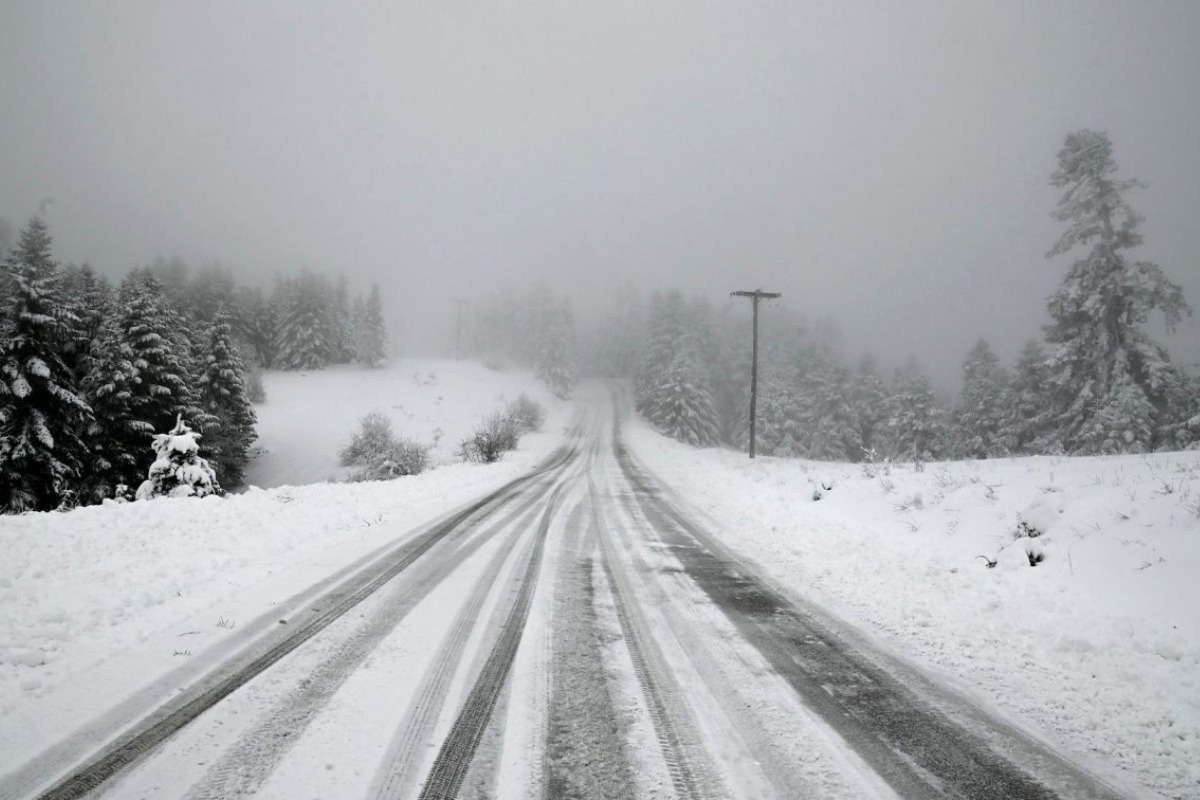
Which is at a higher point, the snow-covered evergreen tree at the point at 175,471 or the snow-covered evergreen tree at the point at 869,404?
the snow-covered evergreen tree at the point at 869,404

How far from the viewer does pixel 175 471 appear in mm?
13477

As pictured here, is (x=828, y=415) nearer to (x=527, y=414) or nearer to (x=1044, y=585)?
(x=527, y=414)

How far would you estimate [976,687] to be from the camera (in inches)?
156

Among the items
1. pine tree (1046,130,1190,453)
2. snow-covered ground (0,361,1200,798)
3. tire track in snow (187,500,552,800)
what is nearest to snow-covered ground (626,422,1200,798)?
snow-covered ground (0,361,1200,798)

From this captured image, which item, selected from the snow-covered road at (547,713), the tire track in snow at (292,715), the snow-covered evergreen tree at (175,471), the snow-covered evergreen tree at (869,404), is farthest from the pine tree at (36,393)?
the snow-covered evergreen tree at (869,404)

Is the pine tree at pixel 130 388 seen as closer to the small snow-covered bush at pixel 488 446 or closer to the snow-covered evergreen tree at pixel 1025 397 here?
the small snow-covered bush at pixel 488 446

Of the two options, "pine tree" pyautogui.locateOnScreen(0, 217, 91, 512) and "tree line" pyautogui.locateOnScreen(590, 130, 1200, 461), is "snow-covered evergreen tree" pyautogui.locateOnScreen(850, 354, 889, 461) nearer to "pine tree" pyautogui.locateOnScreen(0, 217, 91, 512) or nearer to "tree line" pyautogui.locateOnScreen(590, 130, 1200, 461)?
"tree line" pyautogui.locateOnScreen(590, 130, 1200, 461)

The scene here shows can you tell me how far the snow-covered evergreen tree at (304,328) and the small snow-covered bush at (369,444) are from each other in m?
34.4

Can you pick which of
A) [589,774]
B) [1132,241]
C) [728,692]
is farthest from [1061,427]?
[589,774]

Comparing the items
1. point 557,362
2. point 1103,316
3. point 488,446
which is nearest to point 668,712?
point 488,446

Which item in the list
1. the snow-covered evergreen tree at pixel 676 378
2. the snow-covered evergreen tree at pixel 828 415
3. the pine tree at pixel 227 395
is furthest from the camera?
the snow-covered evergreen tree at pixel 828 415

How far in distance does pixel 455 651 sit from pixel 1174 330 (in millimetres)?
25612

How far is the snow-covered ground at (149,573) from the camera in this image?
12.1 feet

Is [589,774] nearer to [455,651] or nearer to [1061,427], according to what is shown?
[455,651]
